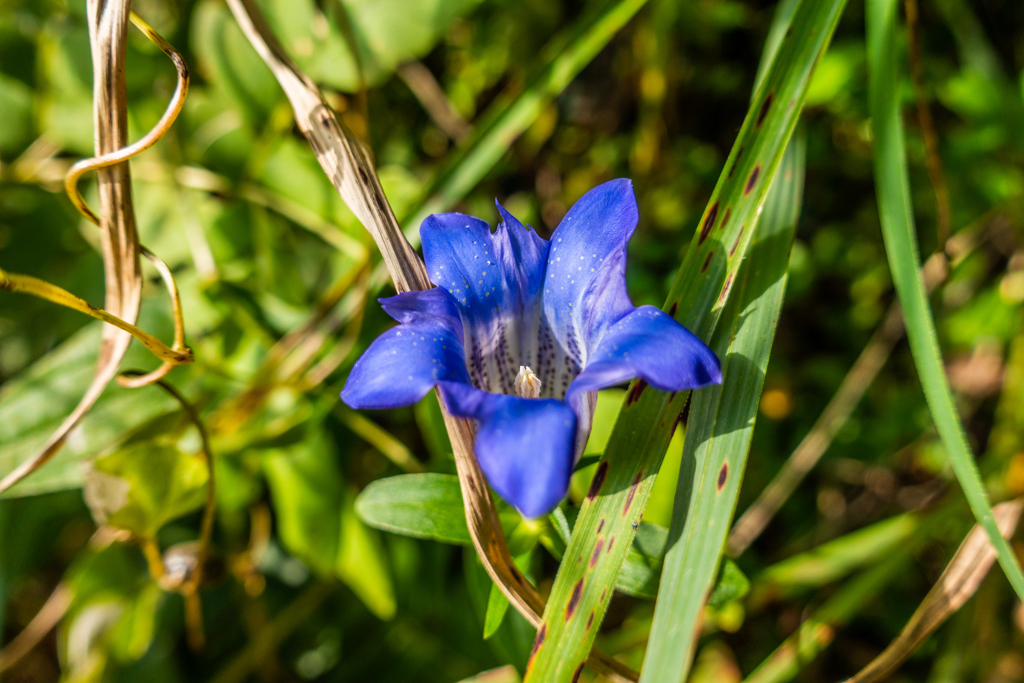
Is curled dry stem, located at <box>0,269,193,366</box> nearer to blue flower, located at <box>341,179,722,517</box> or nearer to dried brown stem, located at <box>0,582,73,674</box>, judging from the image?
blue flower, located at <box>341,179,722,517</box>

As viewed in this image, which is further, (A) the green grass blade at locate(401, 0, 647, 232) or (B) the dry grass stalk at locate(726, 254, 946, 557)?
(B) the dry grass stalk at locate(726, 254, 946, 557)

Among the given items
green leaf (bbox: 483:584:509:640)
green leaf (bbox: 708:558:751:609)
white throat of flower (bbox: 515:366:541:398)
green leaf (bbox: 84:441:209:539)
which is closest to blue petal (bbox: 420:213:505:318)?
white throat of flower (bbox: 515:366:541:398)

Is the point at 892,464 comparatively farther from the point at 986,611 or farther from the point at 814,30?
the point at 814,30

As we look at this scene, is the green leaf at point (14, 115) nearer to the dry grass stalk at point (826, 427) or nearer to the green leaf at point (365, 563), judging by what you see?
the green leaf at point (365, 563)

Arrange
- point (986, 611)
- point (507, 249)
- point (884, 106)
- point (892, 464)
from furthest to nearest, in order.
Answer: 1. point (892, 464)
2. point (986, 611)
3. point (884, 106)
4. point (507, 249)

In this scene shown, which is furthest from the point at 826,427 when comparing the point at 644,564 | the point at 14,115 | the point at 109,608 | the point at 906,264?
the point at 14,115

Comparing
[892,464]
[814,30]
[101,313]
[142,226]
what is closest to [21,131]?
[142,226]
